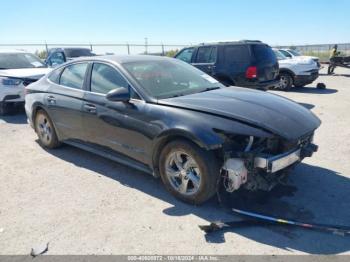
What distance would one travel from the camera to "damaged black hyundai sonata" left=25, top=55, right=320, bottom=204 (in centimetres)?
357

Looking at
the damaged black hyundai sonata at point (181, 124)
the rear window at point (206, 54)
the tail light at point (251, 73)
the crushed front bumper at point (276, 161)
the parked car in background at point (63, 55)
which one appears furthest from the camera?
the parked car in background at point (63, 55)

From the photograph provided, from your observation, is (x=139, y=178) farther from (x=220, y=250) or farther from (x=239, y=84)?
(x=239, y=84)

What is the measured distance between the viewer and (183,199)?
3.99 meters

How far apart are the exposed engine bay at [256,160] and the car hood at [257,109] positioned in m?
0.13

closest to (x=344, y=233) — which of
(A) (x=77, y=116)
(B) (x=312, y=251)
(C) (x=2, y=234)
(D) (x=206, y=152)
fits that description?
(B) (x=312, y=251)

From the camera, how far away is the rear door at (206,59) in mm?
9453

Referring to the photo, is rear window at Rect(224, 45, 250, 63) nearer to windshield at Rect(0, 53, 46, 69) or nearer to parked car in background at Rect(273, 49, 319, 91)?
parked car in background at Rect(273, 49, 319, 91)

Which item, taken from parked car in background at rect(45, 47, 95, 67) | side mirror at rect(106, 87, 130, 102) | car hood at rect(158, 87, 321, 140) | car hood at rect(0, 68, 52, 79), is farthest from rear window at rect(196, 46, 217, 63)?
parked car in background at rect(45, 47, 95, 67)

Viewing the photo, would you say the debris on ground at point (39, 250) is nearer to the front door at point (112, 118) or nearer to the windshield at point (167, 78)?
the front door at point (112, 118)

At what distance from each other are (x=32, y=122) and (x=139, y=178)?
2.75 m

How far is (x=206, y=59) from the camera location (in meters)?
9.75

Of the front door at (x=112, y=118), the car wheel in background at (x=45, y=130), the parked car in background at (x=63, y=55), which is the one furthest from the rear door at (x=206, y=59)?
the parked car in background at (x=63, y=55)

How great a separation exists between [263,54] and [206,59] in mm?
1571

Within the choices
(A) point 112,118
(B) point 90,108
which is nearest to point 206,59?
(B) point 90,108
